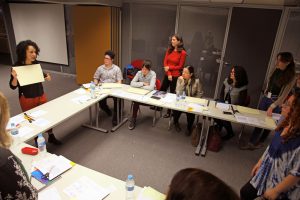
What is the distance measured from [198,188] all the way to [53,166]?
1.48m

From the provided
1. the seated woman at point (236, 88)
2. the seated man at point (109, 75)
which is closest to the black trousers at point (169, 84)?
the seated man at point (109, 75)

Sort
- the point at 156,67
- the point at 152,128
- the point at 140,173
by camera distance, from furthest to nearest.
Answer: the point at 156,67 < the point at 152,128 < the point at 140,173

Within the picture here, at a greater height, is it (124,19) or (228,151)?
(124,19)

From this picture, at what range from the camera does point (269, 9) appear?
15.0 ft

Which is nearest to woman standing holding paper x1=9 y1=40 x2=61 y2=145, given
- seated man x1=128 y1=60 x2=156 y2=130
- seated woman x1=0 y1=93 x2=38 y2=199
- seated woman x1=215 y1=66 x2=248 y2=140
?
seated man x1=128 y1=60 x2=156 y2=130

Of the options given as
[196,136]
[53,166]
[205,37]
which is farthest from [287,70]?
[53,166]

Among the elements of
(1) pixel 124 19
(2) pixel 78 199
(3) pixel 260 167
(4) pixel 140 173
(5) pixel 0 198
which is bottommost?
(4) pixel 140 173

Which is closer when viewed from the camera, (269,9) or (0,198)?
(0,198)

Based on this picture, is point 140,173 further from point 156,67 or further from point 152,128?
point 156,67

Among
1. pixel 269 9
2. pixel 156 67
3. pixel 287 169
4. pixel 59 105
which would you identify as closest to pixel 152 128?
pixel 59 105

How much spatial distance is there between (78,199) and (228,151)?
2.72m

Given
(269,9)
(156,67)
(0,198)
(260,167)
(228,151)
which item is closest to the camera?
(0,198)

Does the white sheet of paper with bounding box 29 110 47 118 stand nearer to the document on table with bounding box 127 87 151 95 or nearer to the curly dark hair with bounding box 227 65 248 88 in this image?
the document on table with bounding box 127 87 151 95

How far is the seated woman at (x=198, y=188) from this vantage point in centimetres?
78
